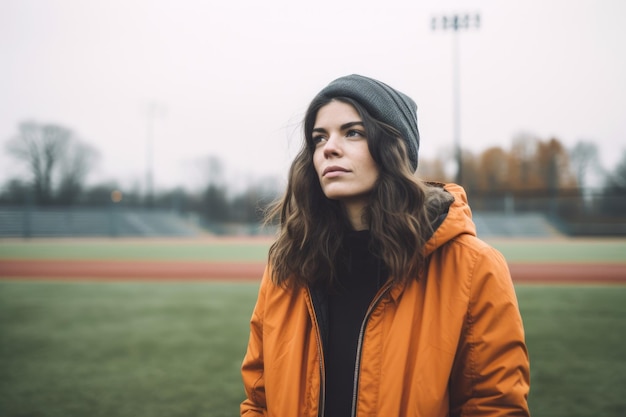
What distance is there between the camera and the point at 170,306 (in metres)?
9.13

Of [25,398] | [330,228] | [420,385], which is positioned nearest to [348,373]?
[420,385]

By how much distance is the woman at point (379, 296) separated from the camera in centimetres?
161

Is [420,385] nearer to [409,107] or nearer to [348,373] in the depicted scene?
[348,373]

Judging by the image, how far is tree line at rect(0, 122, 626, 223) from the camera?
52781mm

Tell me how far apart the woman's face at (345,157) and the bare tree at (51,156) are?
56.6 meters

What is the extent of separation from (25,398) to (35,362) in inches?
47.6

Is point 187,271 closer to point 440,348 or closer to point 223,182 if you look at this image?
point 440,348

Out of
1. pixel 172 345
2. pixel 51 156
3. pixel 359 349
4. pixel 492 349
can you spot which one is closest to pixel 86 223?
pixel 51 156

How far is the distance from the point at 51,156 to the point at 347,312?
63721 mm

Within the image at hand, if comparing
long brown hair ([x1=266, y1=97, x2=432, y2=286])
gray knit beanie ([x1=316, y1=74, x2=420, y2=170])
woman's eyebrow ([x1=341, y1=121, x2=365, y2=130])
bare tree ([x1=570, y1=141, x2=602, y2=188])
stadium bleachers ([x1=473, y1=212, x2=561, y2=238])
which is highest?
bare tree ([x1=570, y1=141, x2=602, y2=188])

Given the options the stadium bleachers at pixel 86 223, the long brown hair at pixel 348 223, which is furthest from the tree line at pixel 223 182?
the long brown hair at pixel 348 223

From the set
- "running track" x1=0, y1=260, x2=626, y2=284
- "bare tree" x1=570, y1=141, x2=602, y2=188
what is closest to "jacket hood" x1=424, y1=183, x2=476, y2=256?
"running track" x1=0, y1=260, x2=626, y2=284

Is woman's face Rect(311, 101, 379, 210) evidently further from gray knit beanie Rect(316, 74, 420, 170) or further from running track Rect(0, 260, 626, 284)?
running track Rect(0, 260, 626, 284)

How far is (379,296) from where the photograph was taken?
1.72 metres
